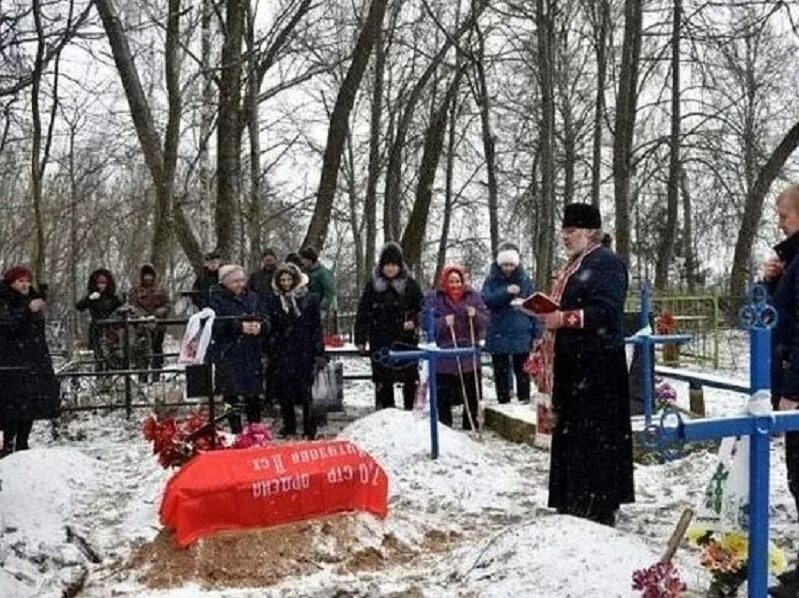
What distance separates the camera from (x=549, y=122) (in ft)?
56.5

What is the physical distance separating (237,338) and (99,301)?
440 cm

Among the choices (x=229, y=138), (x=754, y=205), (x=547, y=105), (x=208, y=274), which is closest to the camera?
(x=208, y=274)

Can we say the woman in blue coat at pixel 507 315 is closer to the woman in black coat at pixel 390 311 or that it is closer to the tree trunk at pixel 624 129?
the woman in black coat at pixel 390 311

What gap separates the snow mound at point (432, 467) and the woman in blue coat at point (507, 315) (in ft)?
5.18

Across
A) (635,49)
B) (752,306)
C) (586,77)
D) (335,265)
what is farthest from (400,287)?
(335,265)

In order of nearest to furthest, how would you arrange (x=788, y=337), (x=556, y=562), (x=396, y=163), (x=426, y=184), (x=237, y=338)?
1. (x=556, y=562)
2. (x=788, y=337)
3. (x=237, y=338)
4. (x=426, y=184)
5. (x=396, y=163)

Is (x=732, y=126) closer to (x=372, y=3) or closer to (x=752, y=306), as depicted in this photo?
(x=372, y=3)

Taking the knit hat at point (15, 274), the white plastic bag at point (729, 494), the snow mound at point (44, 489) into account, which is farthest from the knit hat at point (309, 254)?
the white plastic bag at point (729, 494)

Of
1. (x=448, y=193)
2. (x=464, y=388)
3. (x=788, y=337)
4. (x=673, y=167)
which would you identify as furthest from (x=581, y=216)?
(x=448, y=193)

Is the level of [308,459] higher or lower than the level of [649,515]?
higher

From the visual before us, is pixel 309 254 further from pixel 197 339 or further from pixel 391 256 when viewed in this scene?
pixel 197 339

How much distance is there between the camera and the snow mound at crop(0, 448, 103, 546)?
6.21 meters

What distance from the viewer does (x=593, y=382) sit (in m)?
5.51

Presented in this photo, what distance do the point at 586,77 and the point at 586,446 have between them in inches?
1056
